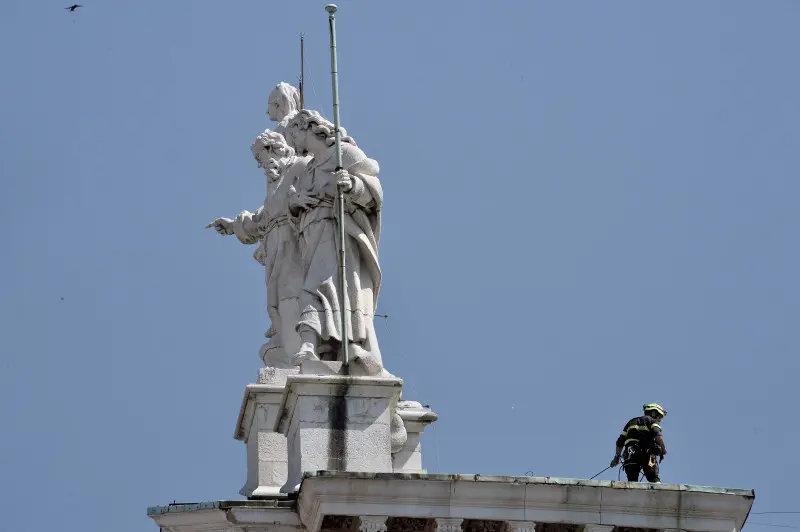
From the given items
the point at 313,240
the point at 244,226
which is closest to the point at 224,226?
the point at 244,226

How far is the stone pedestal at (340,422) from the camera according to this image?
1393 inches

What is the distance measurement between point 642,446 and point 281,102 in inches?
375

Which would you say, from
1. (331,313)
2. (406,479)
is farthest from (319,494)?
(331,313)

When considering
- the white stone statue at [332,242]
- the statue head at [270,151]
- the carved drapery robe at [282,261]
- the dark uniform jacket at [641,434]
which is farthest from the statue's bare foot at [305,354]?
the statue head at [270,151]

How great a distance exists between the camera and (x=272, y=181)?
134 ft

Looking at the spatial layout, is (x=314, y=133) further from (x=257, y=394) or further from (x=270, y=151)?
(x=257, y=394)

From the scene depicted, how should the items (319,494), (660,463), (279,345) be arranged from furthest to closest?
(279,345) → (660,463) → (319,494)

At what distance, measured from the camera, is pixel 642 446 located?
36.7 m

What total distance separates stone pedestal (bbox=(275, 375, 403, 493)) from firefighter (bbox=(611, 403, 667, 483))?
135 inches

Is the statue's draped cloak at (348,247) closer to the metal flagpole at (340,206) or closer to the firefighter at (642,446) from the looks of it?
the metal flagpole at (340,206)

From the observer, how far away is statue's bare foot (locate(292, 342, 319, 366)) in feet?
120

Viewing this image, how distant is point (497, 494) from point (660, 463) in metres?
3.38

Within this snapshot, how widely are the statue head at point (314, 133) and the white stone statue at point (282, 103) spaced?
3.27 metres

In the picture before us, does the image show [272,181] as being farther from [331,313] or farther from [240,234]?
[331,313]
